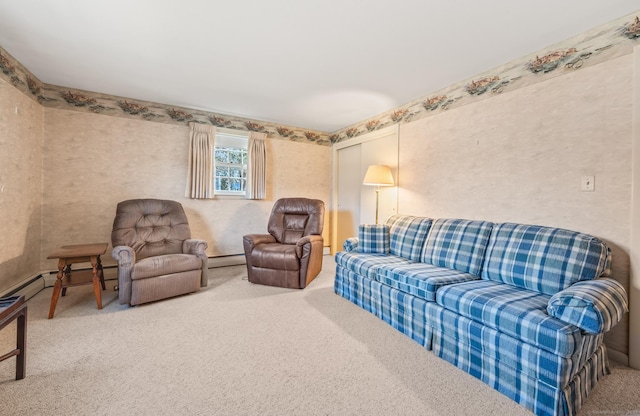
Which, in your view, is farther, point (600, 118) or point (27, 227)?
point (27, 227)

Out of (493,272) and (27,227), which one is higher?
(27,227)

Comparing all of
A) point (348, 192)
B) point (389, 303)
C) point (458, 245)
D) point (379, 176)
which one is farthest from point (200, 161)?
point (458, 245)

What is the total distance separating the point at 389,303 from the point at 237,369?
52.0 inches

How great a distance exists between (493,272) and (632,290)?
0.79 metres

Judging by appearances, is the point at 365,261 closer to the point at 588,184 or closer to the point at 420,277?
the point at 420,277

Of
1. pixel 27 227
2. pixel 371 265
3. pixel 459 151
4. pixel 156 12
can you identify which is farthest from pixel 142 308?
pixel 459 151

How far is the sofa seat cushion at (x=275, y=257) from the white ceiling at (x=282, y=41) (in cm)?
194

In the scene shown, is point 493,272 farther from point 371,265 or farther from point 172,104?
point 172,104

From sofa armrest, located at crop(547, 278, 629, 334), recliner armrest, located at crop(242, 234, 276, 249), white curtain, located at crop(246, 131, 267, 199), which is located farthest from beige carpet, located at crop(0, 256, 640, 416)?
white curtain, located at crop(246, 131, 267, 199)

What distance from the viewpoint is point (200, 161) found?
4.02 meters

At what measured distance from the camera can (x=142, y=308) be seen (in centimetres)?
266

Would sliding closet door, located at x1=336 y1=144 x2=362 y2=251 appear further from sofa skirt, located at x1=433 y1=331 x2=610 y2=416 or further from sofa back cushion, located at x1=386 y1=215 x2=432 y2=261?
sofa skirt, located at x1=433 y1=331 x2=610 y2=416

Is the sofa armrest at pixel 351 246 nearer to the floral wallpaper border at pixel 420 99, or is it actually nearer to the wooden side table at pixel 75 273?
the floral wallpaper border at pixel 420 99

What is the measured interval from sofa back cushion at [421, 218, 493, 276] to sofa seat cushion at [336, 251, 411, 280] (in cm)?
29
